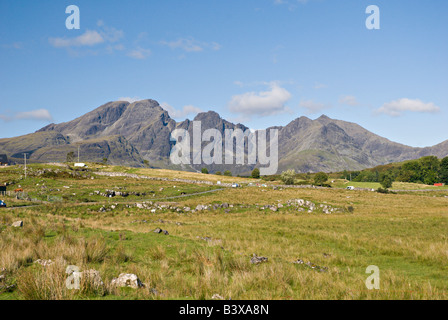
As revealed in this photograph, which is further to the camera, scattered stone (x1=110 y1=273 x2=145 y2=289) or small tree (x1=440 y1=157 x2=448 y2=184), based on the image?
small tree (x1=440 y1=157 x2=448 y2=184)

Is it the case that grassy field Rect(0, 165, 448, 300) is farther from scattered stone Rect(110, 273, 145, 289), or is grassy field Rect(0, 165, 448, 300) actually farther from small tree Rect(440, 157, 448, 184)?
small tree Rect(440, 157, 448, 184)

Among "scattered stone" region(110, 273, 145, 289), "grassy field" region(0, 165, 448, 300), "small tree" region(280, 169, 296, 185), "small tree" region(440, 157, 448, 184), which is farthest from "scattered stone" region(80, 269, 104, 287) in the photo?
"small tree" region(440, 157, 448, 184)

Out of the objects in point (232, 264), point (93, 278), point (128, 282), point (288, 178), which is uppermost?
point (93, 278)

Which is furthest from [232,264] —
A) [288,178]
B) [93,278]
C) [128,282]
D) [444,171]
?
[444,171]

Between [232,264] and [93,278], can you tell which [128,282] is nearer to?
[93,278]

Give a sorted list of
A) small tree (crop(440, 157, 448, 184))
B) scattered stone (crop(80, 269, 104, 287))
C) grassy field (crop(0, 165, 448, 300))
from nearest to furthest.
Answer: scattered stone (crop(80, 269, 104, 287))
grassy field (crop(0, 165, 448, 300))
small tree (crop(440, 157, 448, 184))

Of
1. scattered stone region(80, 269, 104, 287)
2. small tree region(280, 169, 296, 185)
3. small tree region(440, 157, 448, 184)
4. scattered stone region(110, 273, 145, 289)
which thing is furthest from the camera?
small tree region(440, 157, 448, 184)

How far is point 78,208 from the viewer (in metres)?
42.6

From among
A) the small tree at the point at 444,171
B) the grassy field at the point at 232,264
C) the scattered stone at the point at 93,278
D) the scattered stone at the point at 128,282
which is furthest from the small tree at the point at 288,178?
the small tree at the point at 444,171

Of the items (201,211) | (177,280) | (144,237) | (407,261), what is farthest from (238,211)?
(177,280)

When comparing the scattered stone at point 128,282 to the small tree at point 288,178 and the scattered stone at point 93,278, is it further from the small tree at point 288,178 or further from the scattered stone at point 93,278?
the small tree at point 288,178
